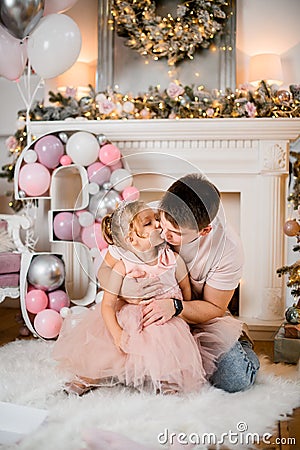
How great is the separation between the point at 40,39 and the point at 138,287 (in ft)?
4.49

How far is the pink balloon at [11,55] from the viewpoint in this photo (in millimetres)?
2521

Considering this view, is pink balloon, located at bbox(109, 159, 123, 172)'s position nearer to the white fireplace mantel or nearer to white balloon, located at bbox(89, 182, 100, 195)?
white balloon, located at bbox(89, 182, 100, 195)

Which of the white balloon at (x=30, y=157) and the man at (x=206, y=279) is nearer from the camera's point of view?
the man at (x=206, y=279)

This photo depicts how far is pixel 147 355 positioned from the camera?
155cm

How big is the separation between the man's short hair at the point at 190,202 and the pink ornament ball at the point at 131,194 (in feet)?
0.31

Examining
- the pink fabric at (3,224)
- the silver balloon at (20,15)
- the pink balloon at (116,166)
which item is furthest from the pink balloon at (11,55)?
the pink balloon at (116,166)

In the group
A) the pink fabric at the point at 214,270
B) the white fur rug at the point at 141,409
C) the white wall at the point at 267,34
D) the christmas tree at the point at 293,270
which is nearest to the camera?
the white fur rug at the point at 141,409

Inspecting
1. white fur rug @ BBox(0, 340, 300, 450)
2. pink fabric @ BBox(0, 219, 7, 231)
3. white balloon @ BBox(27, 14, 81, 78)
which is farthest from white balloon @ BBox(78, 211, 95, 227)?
white balloon @ BBox(27, 14, 81, 78)

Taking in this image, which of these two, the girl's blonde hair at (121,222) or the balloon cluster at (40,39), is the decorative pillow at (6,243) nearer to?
the balloon cluster at (40,39)

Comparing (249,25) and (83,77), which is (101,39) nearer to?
(83,77)

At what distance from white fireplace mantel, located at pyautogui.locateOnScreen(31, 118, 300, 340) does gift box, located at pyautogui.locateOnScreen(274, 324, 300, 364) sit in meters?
0.55

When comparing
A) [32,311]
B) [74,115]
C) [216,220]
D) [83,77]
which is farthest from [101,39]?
[216,220]

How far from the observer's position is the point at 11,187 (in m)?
3.44

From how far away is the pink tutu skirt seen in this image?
155 centimetres
